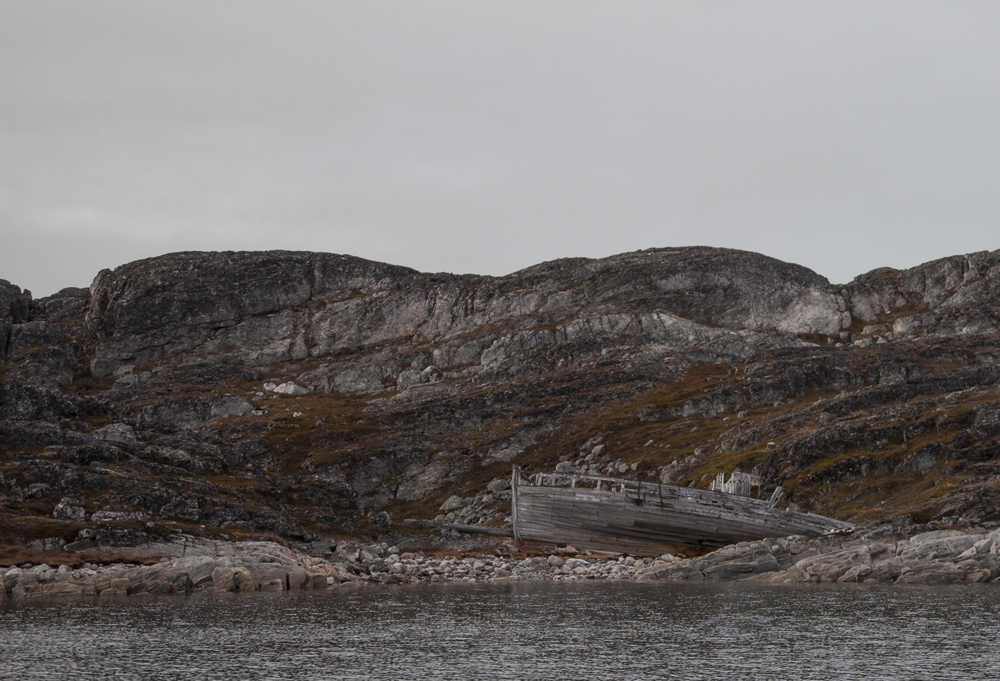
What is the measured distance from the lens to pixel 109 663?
31.1 metres

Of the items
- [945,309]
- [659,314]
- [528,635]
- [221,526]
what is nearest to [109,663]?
[528,635]

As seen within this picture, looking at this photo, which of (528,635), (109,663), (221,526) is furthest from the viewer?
(221,526)

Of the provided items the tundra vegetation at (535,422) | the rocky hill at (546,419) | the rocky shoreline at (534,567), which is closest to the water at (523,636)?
the rocky shoreline at (534,567)

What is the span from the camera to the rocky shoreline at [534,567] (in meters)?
55.8

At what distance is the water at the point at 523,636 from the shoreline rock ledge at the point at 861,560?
5.23m

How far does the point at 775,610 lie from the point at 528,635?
13288 millimetres

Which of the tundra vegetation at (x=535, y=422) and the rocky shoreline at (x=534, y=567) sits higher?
the tundra vegetation at (x=535, y=422)

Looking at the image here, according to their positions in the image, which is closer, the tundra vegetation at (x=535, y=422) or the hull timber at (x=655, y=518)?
the hull timber at (x=655, y=518)

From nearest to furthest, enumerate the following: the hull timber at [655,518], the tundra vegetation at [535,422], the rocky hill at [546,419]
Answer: the hull timber at [655,518], the tundra vegetation at [535,422], the rocky hill at [546,419]

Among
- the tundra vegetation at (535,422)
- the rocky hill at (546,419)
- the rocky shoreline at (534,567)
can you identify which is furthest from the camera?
the rocky hill at (546,419)

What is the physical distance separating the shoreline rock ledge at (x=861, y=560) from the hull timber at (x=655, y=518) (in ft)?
18.6

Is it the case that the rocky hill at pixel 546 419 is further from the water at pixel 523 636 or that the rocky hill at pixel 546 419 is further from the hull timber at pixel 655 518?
the water at pixel 523 636

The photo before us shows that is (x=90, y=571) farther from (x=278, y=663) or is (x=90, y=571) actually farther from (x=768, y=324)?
(x=768, y=324)

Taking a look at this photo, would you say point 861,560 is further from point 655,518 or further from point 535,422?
point 535,422
